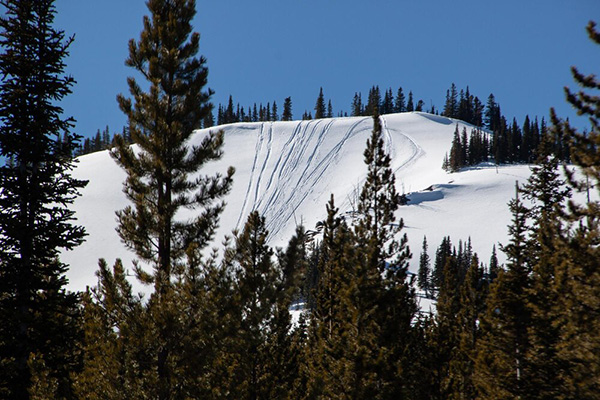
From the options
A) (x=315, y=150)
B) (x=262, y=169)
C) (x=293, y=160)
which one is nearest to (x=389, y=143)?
(x=315, y=150)

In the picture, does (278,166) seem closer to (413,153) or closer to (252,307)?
(413,153)

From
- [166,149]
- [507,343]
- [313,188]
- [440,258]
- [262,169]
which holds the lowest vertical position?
[440,258]

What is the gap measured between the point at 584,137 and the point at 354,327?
9.47 m

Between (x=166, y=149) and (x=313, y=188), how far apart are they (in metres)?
107

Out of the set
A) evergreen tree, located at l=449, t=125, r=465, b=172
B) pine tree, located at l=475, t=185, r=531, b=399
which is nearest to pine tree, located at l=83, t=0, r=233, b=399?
pine tree, located at l=475, t=185, r=531, b=399

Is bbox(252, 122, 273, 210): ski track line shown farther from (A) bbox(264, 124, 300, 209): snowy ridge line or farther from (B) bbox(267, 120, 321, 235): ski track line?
(B) bbox(267, 120, 321, 235): ski track line

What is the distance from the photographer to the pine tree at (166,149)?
11.3m

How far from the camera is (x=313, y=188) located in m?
118

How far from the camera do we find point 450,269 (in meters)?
31.7

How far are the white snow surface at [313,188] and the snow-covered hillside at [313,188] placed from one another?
25 cm

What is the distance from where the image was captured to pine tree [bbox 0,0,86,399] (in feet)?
38.6

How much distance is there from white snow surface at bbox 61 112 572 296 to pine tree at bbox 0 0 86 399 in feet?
251

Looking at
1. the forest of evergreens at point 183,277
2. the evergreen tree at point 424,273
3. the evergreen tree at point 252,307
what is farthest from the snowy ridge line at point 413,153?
the evergreen tree at point 252,307

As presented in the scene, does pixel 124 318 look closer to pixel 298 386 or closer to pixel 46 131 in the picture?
pixel 46 131
